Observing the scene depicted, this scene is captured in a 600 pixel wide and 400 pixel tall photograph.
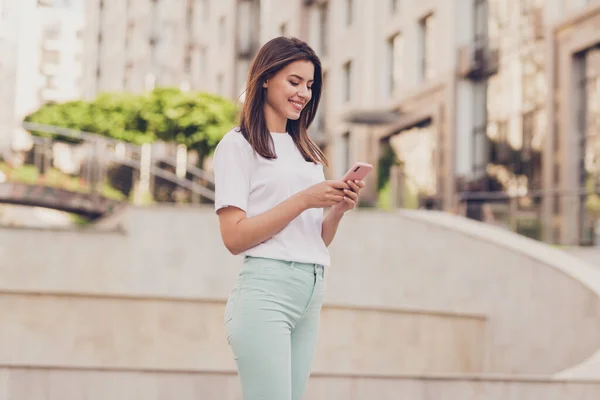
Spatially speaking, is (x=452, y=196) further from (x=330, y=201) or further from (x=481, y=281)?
(x=330, y=201)

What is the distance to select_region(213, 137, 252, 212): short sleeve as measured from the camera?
290 centimetres

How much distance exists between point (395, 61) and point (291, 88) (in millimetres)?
25577

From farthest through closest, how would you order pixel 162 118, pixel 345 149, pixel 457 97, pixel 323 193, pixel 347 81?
1. pixel 162 118
2. pixel 345 149
3. pixel 347 81
4. pixel 457 97
5. pixel 323 193

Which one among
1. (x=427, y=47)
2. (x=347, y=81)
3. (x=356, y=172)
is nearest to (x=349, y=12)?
(x=347, y=81)

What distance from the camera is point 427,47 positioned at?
26.2 m

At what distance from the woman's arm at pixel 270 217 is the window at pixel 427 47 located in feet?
76.3

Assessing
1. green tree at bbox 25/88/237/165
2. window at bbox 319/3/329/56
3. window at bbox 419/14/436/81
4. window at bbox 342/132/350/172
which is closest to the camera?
window at bbox 419/14/436/81

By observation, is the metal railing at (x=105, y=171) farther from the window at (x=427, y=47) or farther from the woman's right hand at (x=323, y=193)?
the woman's right hand at (x=323, y=193)

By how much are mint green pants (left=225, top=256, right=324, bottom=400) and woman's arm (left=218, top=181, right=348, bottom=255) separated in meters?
0.07

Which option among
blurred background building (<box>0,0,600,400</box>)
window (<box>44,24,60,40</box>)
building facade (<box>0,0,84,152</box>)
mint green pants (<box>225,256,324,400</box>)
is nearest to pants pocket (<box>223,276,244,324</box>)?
mint green pants (<box>225,256,324,400</box>)

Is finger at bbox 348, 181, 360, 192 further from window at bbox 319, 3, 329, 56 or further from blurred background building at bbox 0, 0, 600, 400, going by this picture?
window at bbox 319, 3, 329, 56

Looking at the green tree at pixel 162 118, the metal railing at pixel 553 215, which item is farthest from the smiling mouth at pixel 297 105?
the green tree at pixel 162 118

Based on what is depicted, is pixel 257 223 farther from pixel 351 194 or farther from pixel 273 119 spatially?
pixel 273 119

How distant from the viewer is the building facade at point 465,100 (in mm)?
19266
